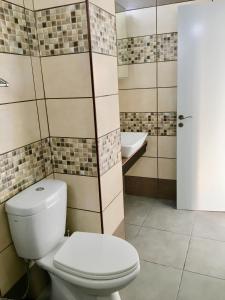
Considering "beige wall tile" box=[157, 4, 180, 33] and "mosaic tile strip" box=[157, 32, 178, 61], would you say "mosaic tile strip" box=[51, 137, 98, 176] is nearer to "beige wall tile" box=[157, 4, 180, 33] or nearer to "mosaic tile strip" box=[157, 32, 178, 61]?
"mosaic tile strip" box=[157, 32, 178, 61]

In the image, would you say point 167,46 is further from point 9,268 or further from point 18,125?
point 9,268

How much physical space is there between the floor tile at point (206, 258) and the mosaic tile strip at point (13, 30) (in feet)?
5.94

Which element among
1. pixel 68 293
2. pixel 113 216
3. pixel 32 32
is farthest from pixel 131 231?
pixel 32 32

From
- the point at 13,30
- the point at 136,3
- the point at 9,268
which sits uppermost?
the point at 136,3

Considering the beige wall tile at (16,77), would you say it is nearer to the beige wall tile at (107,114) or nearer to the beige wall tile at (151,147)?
the beige wall tile at (107,114)

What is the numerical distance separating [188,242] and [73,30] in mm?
1806

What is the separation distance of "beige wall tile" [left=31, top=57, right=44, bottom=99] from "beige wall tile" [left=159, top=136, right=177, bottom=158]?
59.6 inches

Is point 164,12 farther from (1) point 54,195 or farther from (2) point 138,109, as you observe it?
(1) point 54,195

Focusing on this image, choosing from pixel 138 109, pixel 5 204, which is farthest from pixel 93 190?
pixel 138 109

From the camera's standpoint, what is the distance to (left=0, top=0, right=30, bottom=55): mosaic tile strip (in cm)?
134

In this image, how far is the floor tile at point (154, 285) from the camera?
1689 millimetres

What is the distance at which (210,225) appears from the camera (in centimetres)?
241

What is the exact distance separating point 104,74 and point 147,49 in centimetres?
119

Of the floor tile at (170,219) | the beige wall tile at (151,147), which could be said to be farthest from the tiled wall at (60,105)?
the beige wall tile at (151,147)
